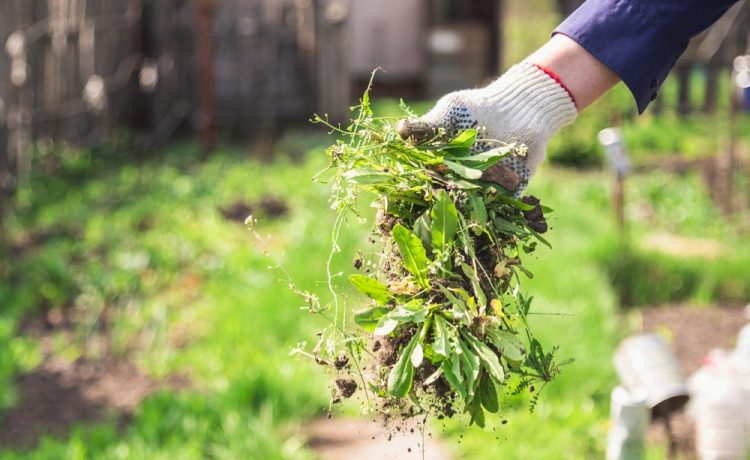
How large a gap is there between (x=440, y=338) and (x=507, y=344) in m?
0.14

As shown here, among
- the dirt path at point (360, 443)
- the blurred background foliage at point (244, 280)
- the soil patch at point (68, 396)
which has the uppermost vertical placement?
the blurred background foliage at point (244, 280)

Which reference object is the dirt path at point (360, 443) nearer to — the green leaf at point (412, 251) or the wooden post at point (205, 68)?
the green leaf at point (412, 251)

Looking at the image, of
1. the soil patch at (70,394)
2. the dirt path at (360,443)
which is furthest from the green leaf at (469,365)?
the soil patch at (70,394)

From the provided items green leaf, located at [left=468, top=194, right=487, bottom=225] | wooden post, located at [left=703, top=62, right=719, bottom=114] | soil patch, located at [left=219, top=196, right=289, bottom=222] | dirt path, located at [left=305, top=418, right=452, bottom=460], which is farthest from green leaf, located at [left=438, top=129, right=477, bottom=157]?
wooden post, located at [left=703, top=62, right=719, bottom=114]

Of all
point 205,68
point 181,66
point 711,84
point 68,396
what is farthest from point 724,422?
point 181,66

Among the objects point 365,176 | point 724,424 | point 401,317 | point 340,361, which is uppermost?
point 365,176

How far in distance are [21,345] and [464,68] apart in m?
10.1

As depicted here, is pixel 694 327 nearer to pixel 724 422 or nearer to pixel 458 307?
pixel 724 422

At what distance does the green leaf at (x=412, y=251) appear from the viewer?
6.07 feet

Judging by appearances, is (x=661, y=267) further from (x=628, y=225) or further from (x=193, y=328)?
Result: (x=193, y=328)

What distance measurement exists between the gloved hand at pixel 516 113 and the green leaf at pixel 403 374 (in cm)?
39

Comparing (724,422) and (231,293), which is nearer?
(724,422)

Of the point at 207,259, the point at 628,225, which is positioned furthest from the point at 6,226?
the point at 628,225

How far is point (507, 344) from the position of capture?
184 cm
